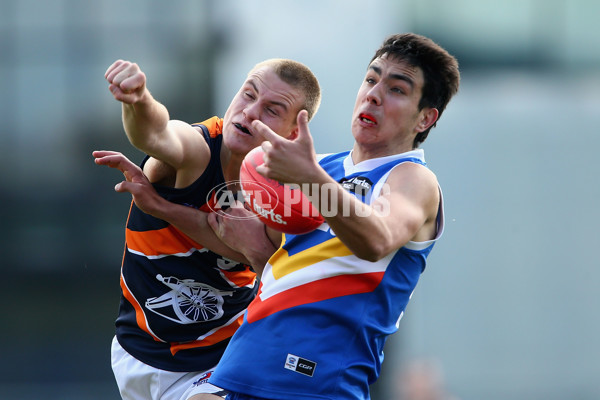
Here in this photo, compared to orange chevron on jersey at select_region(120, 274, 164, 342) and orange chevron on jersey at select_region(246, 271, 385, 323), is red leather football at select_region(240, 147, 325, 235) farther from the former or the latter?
orange chevron on jersey at select_region(120, 274, 164, 342)

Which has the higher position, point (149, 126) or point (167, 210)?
point (149, 126)

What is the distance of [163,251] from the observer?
147 inches

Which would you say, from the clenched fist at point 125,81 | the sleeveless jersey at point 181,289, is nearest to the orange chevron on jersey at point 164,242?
the sleeveless jersey at point 181,289

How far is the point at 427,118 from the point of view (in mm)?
3334

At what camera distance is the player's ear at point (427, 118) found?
130 inches

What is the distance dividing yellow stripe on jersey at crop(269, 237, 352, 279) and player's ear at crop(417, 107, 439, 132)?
2.26 ft

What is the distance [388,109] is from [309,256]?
28.1 inches

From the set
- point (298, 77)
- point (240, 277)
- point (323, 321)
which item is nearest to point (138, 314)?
point (240, 277)

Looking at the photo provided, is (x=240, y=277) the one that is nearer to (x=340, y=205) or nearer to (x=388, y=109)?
(x=388, y=109)

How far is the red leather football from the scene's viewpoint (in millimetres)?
3010

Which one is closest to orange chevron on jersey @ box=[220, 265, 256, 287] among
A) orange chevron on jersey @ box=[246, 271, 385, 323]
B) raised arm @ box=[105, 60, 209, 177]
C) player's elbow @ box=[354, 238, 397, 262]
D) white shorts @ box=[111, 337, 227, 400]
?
white shorts @ box=[111, 337, 227, 400]

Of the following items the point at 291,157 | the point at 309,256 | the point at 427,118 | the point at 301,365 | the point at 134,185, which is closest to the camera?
the point at 291,157

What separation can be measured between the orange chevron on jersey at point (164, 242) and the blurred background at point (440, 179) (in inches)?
203

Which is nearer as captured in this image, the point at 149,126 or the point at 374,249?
the point at 374,249
